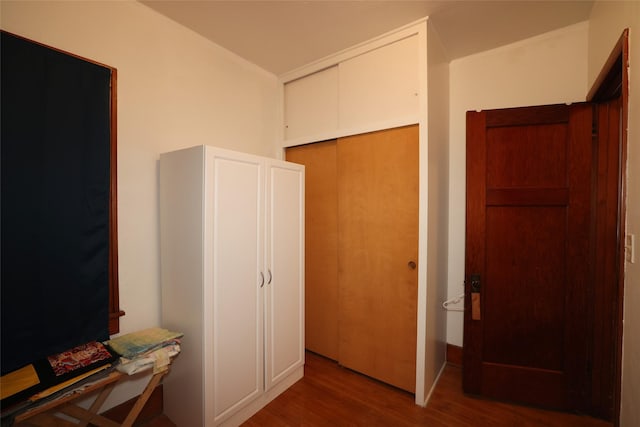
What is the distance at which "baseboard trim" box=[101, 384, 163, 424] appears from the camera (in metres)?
1.61

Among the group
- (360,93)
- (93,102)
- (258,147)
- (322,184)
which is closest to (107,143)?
(93,102)

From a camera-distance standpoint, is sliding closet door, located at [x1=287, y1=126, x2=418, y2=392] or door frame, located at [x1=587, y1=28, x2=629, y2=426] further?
sliding closet door, located at [x1=287, y1=126, x2=418, y2=392]

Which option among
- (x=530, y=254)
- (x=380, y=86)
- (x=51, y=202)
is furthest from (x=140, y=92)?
(x=530, y=254)

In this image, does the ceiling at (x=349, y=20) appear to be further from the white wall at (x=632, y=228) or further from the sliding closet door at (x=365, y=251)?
the sliding closet door at (x=365, y=251)

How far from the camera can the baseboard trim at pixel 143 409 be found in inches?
63.4

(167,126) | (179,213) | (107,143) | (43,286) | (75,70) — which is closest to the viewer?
(43,286)

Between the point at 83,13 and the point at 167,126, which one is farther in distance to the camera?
the point at 167,126

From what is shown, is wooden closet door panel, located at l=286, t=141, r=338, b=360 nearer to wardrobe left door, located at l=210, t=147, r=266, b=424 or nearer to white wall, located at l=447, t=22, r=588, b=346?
wardrobe left door, located at l=210, t=147, r=266, b=424

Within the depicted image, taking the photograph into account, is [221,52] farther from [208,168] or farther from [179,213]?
[179,213]

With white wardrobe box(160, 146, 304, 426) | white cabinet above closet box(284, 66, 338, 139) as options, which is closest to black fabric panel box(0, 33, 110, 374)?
white wardrobe box(160, 146, 304, 426)

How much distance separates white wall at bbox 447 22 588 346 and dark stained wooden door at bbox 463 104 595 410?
389 mm

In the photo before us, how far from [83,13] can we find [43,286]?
1.49 metres

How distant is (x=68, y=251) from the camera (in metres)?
1.41

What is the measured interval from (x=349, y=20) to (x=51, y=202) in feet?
6.85
